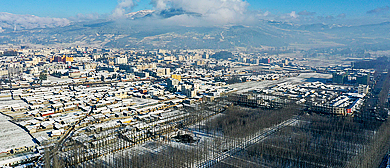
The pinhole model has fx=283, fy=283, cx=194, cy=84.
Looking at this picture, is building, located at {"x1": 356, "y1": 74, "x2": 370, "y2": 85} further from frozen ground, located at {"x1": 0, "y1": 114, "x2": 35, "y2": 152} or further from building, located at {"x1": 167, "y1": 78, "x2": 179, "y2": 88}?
frozen ground, located at {"x1": 0, "y1": 114, "x2": 35, "y2": 152}

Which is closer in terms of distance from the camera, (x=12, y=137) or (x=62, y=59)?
(x=12, y=137)

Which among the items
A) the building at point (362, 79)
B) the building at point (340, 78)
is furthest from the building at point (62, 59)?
the building at point (362, 79)

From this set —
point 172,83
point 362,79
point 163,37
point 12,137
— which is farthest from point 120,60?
point 163,37

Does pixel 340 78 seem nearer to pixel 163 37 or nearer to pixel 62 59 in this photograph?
pixel 62 59

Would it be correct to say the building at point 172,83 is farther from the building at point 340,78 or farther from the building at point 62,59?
the building at point 62,59

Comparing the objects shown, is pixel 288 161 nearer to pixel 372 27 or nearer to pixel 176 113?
pixel 176 113

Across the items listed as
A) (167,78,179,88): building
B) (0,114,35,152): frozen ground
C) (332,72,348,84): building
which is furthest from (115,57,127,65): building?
(332,72,348,84): building

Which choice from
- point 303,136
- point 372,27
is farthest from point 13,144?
point 372,27

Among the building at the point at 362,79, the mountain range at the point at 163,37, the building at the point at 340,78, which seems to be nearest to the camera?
the building at the point at 362,79
